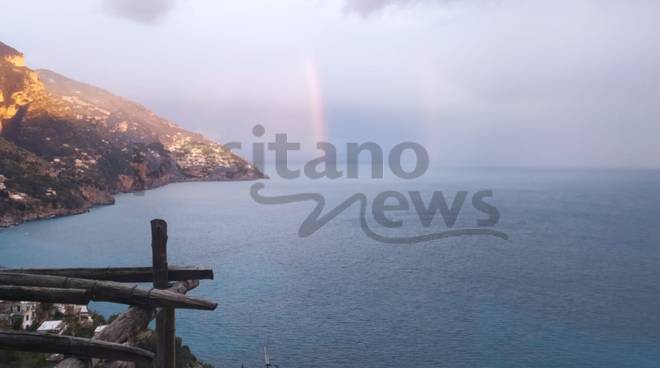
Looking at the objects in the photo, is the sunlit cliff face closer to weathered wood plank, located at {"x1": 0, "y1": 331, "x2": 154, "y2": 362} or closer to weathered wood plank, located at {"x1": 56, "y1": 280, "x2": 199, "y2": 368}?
weathered wood plank, located at {"x1": 56, "y1": 280, "x2": 199, "y2": 368}

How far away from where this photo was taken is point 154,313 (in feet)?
25.0

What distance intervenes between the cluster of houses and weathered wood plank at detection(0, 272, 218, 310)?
34364 mm

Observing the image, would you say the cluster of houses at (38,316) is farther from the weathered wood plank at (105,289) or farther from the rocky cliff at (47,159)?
the rocky cliff at (47,159)

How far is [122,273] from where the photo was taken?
7836 mm

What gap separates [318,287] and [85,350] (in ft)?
175

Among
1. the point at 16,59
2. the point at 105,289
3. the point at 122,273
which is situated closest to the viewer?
the point at 105,289

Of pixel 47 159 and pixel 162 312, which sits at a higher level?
pixel 47 159

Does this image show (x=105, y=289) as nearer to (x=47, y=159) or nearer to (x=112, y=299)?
(x=112, y=299)

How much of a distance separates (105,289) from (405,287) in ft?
178

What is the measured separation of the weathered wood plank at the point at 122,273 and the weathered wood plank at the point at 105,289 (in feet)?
3.25

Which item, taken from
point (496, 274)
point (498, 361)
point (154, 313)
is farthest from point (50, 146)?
point (154, 313)

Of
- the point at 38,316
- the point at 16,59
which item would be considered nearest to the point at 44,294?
the point at 38,316

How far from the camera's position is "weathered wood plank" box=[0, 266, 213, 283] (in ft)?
25.1

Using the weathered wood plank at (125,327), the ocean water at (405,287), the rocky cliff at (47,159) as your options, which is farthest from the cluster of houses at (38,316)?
the rocky cliff at (47,159)
